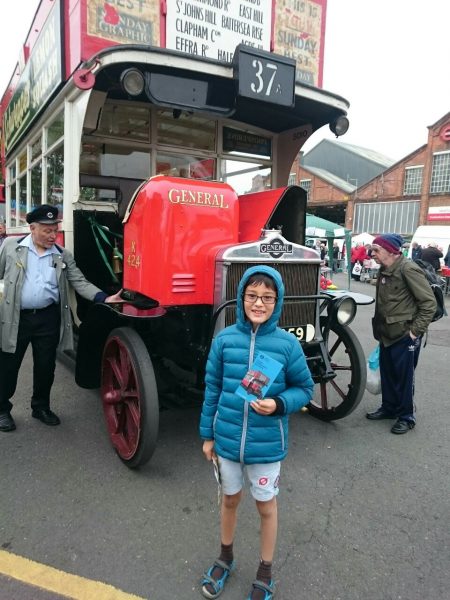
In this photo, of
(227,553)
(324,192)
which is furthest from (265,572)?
(324,192)

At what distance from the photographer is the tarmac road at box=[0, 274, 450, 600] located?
2092mm

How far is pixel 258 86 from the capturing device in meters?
3.21

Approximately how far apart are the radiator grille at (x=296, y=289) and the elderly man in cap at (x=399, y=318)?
820 mm

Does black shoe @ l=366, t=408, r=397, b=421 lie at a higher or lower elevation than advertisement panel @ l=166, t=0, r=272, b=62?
lower

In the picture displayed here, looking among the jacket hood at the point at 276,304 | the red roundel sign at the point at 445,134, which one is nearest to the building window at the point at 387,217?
the red roundel sign at the point at 445,134

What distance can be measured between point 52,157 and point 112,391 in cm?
242

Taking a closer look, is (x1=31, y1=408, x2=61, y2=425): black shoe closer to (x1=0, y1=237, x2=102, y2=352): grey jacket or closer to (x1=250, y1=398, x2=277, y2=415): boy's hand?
(x1=0, y1=237, x2=102, y2=352): grey jacket

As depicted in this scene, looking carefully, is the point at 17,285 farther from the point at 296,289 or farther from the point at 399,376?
the point at 399,376

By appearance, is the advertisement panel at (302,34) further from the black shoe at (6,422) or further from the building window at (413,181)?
the building window at (413,181)

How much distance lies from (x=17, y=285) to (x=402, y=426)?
3.22m

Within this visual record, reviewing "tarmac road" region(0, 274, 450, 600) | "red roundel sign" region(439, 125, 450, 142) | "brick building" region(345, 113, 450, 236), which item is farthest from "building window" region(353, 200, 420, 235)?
"tarmac road" region(0, 274, 450, 600)

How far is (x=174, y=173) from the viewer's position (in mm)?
4371

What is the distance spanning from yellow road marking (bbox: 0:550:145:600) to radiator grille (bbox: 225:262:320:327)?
1.56 meters

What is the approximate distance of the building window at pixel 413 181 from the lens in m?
33.8
